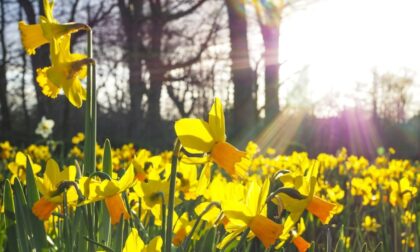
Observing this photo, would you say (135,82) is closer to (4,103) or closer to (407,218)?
(4,103)

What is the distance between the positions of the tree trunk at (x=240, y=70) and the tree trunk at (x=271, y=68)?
1.80 feet

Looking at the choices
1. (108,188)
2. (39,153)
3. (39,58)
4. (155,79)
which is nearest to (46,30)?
(108,188)

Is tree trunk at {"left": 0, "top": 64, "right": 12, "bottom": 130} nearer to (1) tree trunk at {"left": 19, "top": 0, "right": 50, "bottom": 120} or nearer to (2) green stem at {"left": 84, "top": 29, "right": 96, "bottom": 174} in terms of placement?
(1) tree trunk at {"left": 19, "top": 0, "right": 50, "bottom": 120}

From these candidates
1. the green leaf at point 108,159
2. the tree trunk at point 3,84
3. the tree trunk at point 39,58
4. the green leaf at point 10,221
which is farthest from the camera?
the tree trunk at point 3,84

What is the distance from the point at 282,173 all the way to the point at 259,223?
16 cm

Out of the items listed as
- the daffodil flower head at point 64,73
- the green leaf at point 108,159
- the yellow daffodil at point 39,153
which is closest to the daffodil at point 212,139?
the daffodil flower head at point 64,73

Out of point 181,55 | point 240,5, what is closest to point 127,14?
point 181,55

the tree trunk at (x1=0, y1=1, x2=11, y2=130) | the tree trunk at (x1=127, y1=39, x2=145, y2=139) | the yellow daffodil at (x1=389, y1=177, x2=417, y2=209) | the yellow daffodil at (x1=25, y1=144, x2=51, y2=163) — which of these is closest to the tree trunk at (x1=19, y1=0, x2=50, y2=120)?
the tree trunk at (x1=0, y1=1, x2=11, y2=130)

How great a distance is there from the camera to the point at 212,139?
913mm

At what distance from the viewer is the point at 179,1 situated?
51.1ft

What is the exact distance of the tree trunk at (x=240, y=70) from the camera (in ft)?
42.2

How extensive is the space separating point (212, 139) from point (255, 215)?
154 mm

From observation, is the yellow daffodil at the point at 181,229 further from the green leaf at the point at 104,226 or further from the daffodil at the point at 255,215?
the daffodil at the point at 255,215

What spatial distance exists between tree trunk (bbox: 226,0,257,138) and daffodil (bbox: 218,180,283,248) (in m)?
11.8
